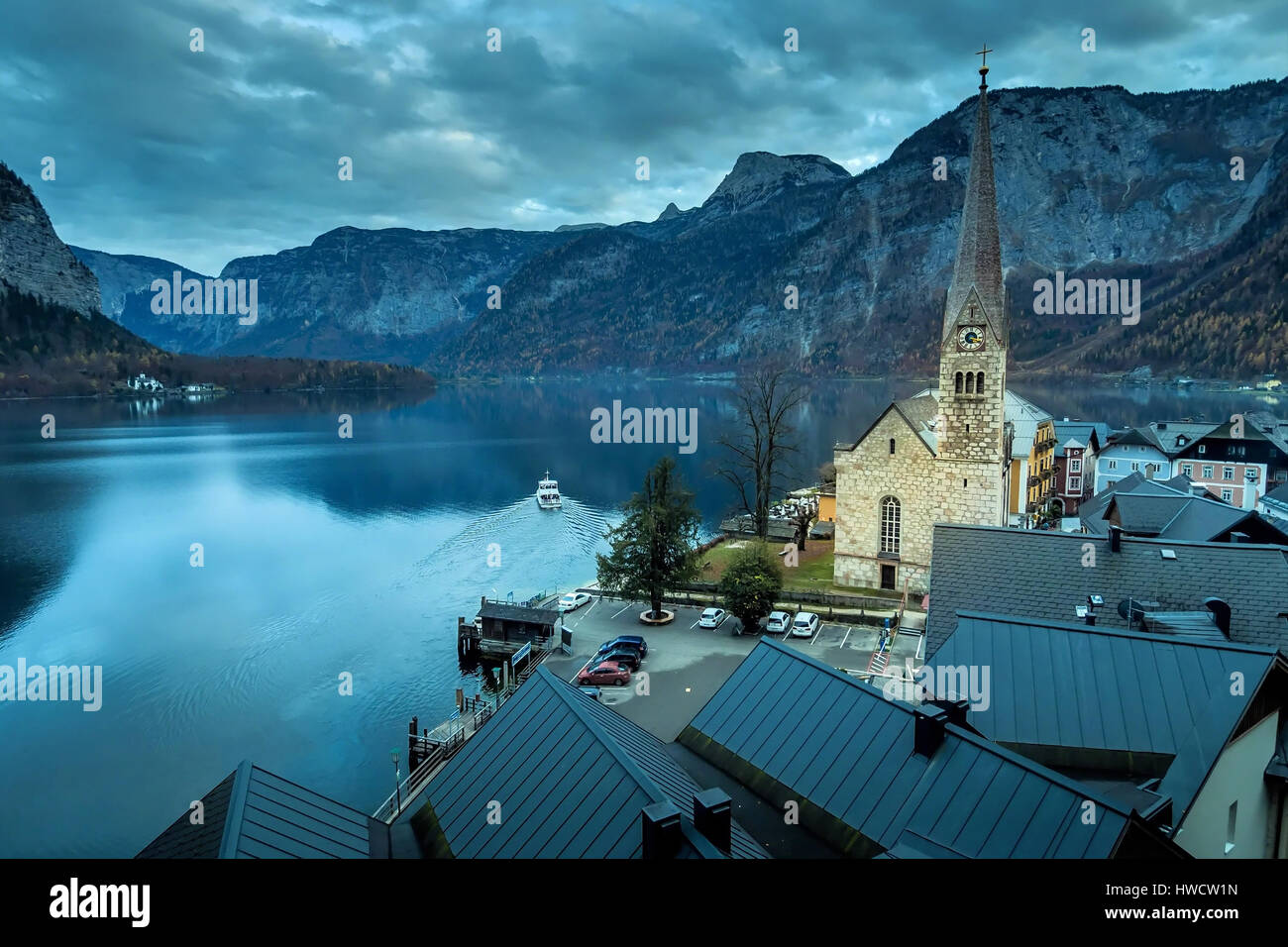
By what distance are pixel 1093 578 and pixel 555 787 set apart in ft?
63.0

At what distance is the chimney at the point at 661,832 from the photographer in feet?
28.0

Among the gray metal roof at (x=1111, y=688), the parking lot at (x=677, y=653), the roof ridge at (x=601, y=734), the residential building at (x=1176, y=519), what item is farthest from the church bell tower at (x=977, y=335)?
the roof ridge at (x=601, y=734)

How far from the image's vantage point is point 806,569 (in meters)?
49.9

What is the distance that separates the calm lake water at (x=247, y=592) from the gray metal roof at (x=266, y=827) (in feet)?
63.1

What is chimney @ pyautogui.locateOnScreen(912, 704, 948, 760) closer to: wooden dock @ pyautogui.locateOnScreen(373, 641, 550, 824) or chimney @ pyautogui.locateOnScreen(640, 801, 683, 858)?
chimney @ pyautogui.locateOnScreen(640, 801, 683, 858)

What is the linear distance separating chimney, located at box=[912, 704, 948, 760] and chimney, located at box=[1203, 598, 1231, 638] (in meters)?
12.5

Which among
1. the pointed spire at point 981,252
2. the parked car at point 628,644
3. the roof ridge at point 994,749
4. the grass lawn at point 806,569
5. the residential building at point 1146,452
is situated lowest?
the parked car at point 628,644

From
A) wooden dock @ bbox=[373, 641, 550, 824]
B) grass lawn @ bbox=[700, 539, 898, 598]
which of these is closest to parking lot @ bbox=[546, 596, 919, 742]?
wooden dock @ bbox=[373, 641, 550, 824]

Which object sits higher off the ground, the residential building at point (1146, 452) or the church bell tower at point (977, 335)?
the church bell tower at point (977, 335)

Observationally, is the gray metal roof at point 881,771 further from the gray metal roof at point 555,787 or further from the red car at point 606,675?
the red car at point 606,675
